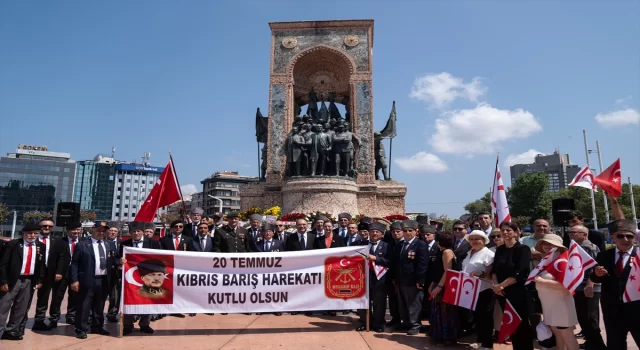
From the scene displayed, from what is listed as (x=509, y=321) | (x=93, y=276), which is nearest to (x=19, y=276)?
(x=93, y=276)

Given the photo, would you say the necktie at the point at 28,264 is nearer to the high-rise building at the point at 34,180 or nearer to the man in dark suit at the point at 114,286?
the man in dark suit at the point at 114,286

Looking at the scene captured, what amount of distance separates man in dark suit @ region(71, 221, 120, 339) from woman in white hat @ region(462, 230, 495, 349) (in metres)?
5.40

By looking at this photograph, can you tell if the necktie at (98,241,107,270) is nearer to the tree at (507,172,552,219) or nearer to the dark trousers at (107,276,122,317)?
the dark trousers at (107,276,122,317)

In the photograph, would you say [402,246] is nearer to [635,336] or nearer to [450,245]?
[450,245]

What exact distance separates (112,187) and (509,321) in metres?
120

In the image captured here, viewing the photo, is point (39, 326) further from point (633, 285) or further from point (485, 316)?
point (633, 285)

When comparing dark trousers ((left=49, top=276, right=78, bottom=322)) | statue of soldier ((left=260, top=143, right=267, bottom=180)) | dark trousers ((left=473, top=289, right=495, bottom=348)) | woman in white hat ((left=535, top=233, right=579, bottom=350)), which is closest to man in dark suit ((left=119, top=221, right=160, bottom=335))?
dark trousers ((left=49, top=276, right=78, bottom=322))

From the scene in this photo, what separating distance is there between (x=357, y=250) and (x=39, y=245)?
5000 mm

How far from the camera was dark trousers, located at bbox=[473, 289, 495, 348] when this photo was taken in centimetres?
540

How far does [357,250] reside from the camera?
6.66 metres

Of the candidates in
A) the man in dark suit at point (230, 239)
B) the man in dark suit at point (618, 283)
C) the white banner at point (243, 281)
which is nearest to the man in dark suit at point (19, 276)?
the white banner at point (243, 281)

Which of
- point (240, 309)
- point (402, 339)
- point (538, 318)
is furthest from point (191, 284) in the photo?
point (538, 318)

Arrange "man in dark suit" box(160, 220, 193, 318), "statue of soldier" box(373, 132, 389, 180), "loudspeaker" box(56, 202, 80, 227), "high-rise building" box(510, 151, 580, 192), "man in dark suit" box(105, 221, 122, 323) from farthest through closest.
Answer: "high-rise building" box(510, 151, 580, 192)
"statue of soldier" box(373, 132, 389, 180)
"loudspeaker" box(56, 202, 80, 227)
"man in dark suit" box(160, 220, 193, 318)
"man in dark suit" box(105, 221, 122, 323)

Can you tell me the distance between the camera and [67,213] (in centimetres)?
1052
